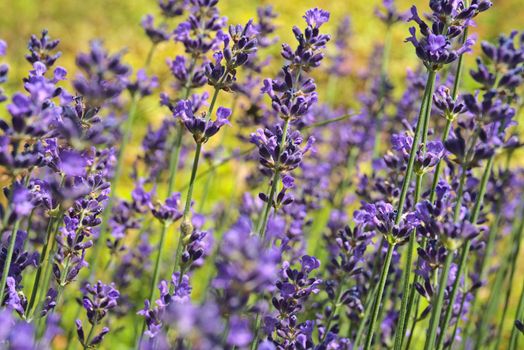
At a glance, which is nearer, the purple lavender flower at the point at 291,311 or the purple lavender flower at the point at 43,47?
the purple lavender flower at the point at 291,311

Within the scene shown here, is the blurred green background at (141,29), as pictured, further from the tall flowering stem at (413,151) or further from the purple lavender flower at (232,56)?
the tall flowering stem at (413,151)

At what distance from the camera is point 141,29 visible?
9.35 metres

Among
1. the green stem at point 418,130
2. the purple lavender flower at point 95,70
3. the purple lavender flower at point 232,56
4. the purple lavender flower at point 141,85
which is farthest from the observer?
the purple lavender flower at point 141,85

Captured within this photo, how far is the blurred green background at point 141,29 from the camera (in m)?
8.13

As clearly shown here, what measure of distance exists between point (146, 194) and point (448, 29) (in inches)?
64.6

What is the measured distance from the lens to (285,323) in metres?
1.93

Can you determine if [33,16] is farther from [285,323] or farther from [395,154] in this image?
[285,323]

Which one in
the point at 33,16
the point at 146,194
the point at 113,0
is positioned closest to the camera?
the point at 146,194

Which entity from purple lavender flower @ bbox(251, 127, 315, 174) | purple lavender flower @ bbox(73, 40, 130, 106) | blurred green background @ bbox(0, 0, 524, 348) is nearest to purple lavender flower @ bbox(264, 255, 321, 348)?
purple lavender flower @ bbox(251, 127, 315, 174)

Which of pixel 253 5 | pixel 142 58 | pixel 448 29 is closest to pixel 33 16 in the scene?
pixel 142 58

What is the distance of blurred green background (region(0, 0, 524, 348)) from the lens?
813 centimetres

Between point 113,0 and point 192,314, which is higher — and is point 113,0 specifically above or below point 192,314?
above

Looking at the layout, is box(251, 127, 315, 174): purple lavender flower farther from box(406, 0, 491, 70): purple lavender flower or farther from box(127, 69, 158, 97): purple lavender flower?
box(127, 69, 158, 97): purple lavender flower

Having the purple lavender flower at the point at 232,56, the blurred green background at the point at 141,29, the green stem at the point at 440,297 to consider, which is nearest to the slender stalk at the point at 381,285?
the green stem at the point at 440,297
